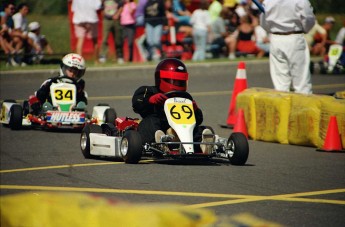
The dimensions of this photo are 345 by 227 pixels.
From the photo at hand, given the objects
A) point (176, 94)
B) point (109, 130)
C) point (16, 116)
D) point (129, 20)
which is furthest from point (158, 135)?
point (129, 20)

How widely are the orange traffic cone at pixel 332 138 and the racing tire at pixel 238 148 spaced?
5.34ft

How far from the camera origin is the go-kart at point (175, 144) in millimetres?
10789

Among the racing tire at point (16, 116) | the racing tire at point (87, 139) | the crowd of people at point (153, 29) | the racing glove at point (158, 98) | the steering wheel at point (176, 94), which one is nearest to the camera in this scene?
the racing glove at point (158, 98)

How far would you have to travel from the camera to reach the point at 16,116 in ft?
47.9

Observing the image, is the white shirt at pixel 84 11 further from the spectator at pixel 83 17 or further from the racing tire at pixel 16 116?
the racing tire at pixel 16 116

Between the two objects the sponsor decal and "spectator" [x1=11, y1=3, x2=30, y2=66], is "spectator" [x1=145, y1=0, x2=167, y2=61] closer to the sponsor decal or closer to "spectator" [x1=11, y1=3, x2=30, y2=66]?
"spectator" [x1=11, y1=3, x2=30, y2=66]

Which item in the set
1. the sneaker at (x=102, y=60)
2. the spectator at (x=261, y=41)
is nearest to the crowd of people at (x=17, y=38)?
the sneaker at (x=102, y=60)

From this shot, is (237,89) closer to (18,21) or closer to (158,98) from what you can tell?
→ (158,98)

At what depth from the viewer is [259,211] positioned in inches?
330

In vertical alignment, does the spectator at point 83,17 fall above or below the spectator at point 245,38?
above

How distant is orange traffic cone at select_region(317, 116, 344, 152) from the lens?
12.2m

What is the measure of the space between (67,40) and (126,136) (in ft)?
55.8

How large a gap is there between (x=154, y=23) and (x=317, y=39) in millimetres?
5198

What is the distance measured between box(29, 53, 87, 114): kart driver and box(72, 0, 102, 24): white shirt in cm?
800
